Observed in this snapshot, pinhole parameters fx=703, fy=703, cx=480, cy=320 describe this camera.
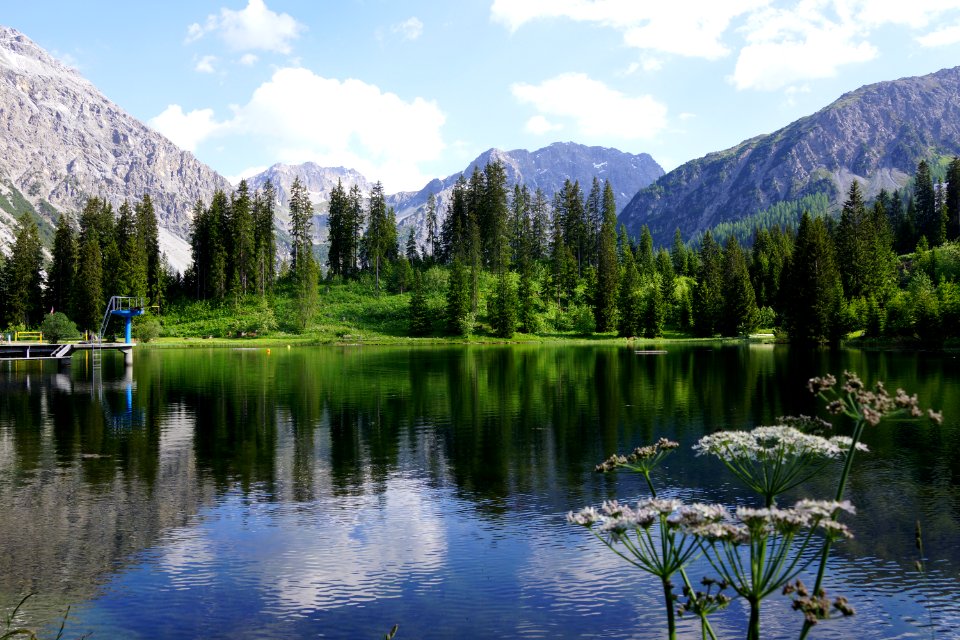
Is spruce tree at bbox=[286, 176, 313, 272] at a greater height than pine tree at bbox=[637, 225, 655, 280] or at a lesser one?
greater

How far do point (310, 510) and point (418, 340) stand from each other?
11144cm

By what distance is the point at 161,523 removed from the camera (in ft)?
66.9

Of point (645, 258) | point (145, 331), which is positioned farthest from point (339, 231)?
point (645, 258)

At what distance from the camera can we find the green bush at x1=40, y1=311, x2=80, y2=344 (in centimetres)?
10875

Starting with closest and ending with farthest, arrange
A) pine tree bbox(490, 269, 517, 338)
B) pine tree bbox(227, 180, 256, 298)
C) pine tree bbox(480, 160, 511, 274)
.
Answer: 1. pine tree bbox(490, 269, 517, 338)
2. pine tree bbox(227, 180, 256, 298)
3. pine tree bbox(480, 160, 511, 274)

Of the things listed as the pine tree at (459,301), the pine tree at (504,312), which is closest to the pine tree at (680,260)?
the pine tree at (504,312)

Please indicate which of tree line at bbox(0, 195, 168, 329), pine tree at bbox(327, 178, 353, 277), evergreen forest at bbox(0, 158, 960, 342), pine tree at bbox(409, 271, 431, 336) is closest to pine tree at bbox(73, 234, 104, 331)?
tree line at bbox(0, 195, 168, 329)

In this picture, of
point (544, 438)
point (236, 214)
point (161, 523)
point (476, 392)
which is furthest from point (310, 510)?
point (236, 214)

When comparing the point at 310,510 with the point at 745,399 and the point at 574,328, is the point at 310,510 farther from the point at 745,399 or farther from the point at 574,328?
the point at 574,328

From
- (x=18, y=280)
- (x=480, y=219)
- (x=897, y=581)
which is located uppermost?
(x=480, y=219)

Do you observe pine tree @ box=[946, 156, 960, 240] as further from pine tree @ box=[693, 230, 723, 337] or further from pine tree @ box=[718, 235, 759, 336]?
pine tree @ box=[693, 230, 723, 337]

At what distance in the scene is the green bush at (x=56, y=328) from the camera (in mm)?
108750

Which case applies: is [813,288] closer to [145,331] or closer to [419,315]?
[419,315]

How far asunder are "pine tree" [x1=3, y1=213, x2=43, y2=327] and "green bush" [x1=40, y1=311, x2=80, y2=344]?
28.5 m
